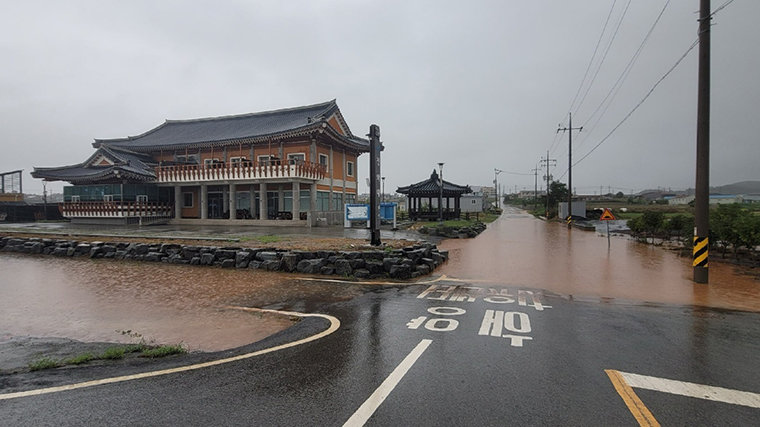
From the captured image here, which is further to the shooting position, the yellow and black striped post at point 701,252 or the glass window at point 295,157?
the glass window at point 295,157

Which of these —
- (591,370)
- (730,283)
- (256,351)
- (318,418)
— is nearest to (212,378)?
(256,351)

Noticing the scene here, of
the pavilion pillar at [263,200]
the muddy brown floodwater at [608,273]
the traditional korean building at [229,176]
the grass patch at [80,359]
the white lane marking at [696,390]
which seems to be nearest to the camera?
the white lane marking at [696,390]

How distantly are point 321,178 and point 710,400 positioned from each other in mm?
24469

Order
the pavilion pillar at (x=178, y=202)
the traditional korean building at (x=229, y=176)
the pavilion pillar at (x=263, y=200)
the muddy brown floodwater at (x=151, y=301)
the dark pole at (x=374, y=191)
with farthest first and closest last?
the pavilion pillar at (x=178, y=202) → the pavilion pillar at (x=263, y=200) → the traditional korean building at (x=229, y=176) → the dark pole at (x=374, y=191) → the muddy brown floodwater at (x=151, y=301)

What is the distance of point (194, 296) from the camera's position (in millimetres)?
7730

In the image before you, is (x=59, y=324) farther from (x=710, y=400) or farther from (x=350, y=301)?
(x=710, y=400)

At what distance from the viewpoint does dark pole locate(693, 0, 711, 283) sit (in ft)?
28.8

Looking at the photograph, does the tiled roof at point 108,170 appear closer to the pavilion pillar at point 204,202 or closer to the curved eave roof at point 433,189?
the pavilion pillar at point 204,202

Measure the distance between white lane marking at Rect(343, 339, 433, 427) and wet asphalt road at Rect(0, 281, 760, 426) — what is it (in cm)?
4

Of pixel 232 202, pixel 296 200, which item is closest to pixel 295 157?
pixel 296 200

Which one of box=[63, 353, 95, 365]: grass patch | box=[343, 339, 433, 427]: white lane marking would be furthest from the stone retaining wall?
box=[63, 353, 95, 365]: grass patch

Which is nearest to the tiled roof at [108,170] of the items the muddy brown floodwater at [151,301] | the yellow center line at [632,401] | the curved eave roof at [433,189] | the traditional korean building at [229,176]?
the traditional korean building at [229,176]

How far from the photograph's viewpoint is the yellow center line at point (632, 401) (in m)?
2.89

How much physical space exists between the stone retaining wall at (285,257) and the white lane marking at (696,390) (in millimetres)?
6053
